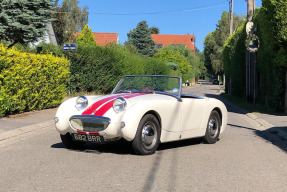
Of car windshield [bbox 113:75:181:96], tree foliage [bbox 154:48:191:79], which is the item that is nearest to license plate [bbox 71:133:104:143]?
car windshield [bbox 113:75:181:96]

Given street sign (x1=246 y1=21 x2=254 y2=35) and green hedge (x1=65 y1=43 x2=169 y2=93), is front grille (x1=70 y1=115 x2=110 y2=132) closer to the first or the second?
street sign (x1=246 y1=21 x2=254 y2=35)

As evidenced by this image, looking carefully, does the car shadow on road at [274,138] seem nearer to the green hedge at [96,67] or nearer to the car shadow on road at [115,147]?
the car shadow on road at [115,147]

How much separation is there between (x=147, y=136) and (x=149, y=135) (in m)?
0.06

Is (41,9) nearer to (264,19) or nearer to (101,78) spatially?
(101,78)

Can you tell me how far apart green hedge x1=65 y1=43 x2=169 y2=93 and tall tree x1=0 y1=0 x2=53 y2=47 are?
3.04 metres

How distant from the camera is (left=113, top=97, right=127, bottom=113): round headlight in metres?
A: 6.26

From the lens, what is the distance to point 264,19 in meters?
15.3

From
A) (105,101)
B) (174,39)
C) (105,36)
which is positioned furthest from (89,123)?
(174,39)

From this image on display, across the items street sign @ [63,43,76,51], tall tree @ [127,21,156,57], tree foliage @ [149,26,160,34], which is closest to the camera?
street sign @ [63,43,76,51]

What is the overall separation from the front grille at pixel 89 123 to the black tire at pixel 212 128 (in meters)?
2.69

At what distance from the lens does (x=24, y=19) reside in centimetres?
2230

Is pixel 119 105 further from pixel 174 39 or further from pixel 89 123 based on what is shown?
pixel 174 39

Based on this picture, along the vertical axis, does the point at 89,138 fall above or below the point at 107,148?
above

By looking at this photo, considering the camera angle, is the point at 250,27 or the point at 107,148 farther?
the point at 250,27
